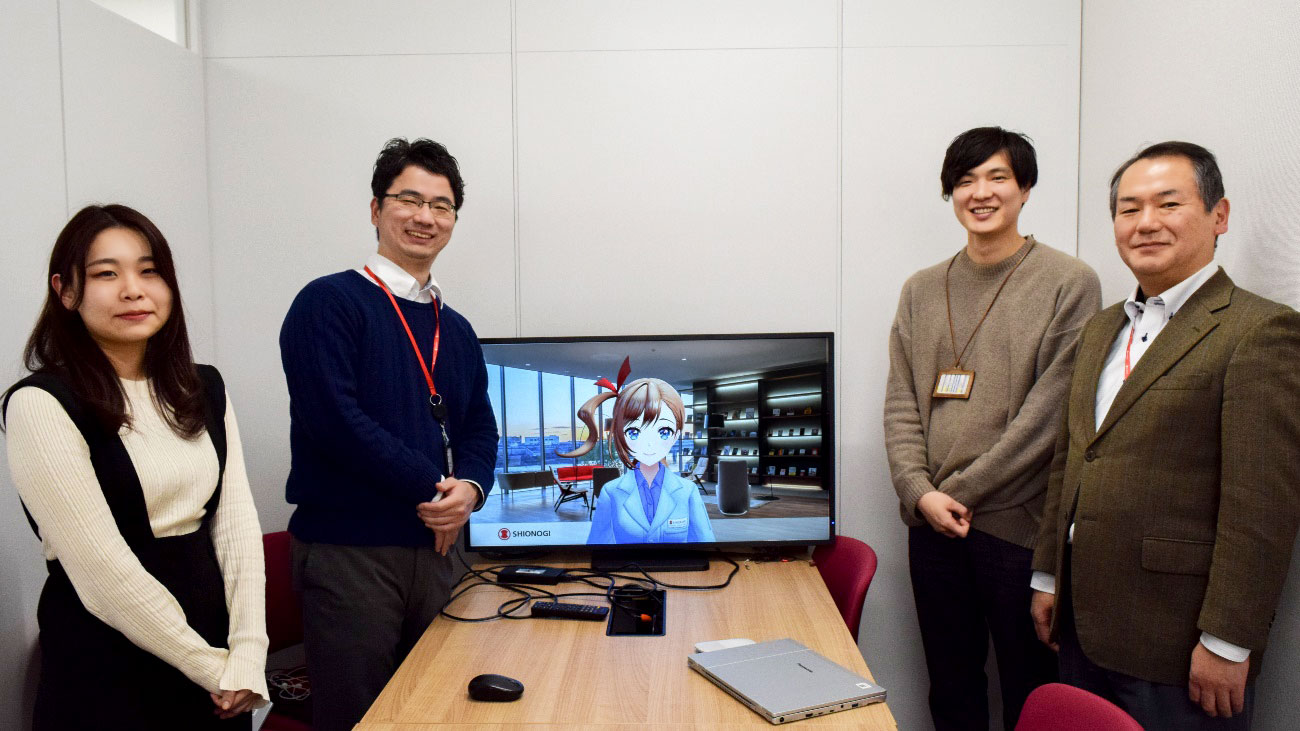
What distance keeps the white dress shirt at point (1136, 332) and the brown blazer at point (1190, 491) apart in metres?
0.03

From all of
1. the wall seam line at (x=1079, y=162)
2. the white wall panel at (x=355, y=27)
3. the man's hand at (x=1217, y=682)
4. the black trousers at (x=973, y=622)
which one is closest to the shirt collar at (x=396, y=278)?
the white wall panel at (x=355, y=27)

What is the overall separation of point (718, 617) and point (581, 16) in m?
Answer: 2.32

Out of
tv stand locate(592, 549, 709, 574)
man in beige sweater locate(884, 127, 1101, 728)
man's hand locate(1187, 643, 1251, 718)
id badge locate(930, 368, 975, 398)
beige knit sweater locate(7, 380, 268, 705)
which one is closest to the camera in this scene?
beige knit sweater locate(7, 380, 268, 705)

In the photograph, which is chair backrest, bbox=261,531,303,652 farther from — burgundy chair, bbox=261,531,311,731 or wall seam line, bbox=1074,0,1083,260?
wall seam line, bbox=1074,0,1083,260

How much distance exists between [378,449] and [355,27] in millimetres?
1961

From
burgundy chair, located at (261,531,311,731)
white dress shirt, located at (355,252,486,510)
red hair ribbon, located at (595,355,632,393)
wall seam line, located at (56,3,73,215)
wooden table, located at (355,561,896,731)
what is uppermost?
wall seam line, located at (56,3,73,215)

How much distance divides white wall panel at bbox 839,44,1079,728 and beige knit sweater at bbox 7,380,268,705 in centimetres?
213

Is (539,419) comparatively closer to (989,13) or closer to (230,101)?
(230,101)

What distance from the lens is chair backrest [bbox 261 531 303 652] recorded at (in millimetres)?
2639

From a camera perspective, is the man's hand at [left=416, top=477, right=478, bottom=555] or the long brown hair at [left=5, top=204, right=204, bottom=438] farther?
the man's hand at [left=416, top=477, right=478, bottom=555]

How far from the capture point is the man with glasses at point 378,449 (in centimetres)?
199

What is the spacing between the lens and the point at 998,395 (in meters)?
2.28

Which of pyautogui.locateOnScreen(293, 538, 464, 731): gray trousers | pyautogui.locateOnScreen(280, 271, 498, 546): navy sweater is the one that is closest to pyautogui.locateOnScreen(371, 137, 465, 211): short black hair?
pyautogui.locateOnScreen(280, 271, 498, 546): navy sweater

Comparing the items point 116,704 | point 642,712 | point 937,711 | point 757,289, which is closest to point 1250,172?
point 757,289
